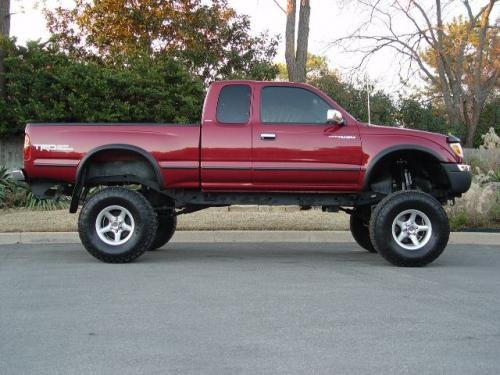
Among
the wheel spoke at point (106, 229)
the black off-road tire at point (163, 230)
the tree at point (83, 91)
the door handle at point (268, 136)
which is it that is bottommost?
the black off-road tire at point (163, 230)

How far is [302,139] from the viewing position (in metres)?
9.01

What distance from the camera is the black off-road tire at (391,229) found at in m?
8.80

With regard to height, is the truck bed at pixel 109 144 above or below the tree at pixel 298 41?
below

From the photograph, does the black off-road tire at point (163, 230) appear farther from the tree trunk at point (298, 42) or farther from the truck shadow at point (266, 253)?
the tree trunk at point (298, 42)

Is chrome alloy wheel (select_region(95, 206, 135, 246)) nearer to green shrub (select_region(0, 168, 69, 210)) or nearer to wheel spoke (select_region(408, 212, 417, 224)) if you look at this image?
wheel spoke (select_region(408, 212, 417, 224))

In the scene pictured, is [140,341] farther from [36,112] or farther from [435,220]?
[36,112]

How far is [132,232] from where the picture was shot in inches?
353

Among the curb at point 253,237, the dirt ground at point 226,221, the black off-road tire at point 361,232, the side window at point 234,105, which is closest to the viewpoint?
the side window at point 234,105

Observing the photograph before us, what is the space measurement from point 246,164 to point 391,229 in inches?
76.6

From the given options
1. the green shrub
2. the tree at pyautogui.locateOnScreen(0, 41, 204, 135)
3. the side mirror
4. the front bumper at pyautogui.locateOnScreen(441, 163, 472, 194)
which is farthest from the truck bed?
the tree at pyautogui.locateOnScreen(0, 41, 204, 135)

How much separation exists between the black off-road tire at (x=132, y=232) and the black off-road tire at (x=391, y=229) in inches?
109

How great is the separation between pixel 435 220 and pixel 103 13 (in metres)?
21.4

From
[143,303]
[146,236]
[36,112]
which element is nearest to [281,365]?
[143,303]

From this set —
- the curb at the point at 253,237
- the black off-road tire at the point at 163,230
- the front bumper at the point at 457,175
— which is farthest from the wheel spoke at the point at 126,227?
the front bumper at the point at 457,175
